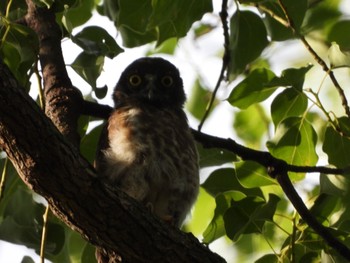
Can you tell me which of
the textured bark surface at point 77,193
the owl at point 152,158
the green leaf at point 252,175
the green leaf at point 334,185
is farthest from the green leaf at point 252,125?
the textured bark surface at point 77,193

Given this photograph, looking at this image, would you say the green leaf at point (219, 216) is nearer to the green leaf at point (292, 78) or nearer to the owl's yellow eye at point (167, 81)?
the green leaf at point (292, 78)

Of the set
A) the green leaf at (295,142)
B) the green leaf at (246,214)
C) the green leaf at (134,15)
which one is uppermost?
the green leaf at (134,15)

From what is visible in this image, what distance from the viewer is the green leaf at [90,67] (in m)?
3.66

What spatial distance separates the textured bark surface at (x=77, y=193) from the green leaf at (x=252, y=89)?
0.79 m

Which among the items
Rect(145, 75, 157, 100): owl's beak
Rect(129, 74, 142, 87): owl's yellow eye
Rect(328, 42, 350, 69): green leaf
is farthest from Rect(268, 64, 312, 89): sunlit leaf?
Rect(129, 74, 142, 87): owl's yellow eye

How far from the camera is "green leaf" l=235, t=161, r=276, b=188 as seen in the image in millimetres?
3885

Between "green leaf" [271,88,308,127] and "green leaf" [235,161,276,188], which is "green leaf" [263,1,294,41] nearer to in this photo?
"green leaf" [271,88,308,127]

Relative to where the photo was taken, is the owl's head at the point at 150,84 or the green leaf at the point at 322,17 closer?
the green leaf at the point at 322,17

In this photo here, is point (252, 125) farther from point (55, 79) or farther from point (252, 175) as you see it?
point (55, 79)

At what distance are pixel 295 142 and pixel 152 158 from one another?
32.1 inches

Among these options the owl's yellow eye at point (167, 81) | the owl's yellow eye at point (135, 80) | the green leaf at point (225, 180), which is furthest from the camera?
the owl's yellow eye at point (167, 81)

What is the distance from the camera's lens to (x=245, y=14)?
412cm

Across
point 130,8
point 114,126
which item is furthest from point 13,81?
point 114,126

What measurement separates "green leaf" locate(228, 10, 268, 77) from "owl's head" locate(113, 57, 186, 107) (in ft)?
3.29
